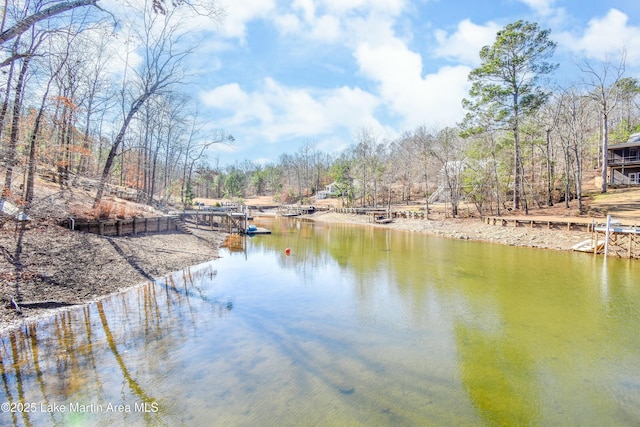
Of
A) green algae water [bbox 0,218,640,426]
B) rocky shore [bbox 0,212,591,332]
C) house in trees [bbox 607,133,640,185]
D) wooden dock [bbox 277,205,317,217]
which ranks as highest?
house in trees [bbox 607,133,640,185]

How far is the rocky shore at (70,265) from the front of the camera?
843cm

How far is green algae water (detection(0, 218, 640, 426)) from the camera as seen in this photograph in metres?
5.18

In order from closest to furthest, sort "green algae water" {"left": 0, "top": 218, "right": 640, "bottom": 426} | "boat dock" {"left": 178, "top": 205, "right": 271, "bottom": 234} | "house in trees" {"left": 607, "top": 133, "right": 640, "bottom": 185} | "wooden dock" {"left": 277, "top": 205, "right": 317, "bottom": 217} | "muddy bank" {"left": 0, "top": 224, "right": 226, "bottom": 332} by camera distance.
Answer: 1. "green algae water" {"left": 0, "top": 218, "right": 640, "bottom": 426}
2. "muddy bank" {"left": 0, "top": 224, "right": 226, "bottom": 332}
3. "boat dock" {"left": 178, "top": 205, "right": 271, "bottom": 234}
4. "house in trees" {"left": 607, "top": 133, "right": 640, "bottom": 185}
5. "wooden dock" {"left": 277, "top": 205, "right": 317, "bottom": 217}

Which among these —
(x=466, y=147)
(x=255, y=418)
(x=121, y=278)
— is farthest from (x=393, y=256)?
(x=466, y=147)

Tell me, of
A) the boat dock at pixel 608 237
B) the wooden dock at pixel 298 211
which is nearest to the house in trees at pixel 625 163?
the boat dock at pixel 608 237

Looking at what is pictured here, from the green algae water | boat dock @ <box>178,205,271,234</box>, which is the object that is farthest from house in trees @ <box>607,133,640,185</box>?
boat dock @ <box>178,205,271,234</box>

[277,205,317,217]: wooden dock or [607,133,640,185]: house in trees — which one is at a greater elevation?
[607,133,640,185]: house in trees

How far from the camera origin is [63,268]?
396 inches

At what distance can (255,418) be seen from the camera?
4996 millimetres

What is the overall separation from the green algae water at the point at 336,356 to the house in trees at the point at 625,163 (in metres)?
29.0

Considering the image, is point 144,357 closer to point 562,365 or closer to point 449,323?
point 449,323

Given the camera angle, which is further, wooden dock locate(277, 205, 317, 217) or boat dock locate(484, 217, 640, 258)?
wooden dock locate(277, 205, 317, 217)

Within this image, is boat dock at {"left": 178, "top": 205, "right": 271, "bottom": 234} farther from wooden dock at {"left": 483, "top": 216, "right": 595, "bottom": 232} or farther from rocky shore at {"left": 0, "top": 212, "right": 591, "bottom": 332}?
wooden dock at {"left": 483, "top": 216, "right": 595, "bottom": 232}

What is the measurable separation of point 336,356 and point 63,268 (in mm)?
9066
